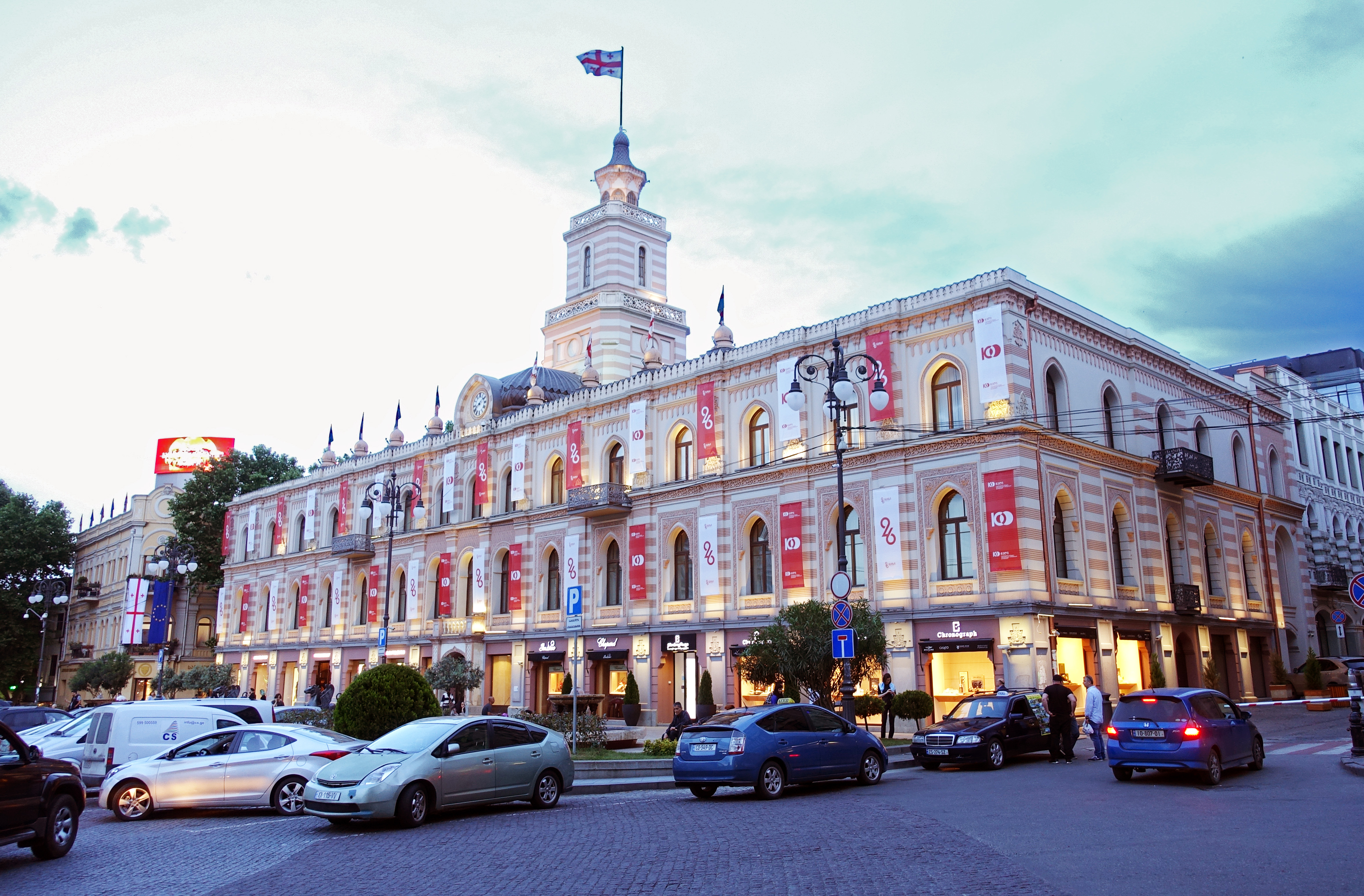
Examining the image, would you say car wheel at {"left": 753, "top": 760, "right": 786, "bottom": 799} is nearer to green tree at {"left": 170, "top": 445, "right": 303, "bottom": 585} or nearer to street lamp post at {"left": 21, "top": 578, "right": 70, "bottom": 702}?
street lamp post at {"left": 21, "top": 578, "right": 70, "bottom": 702}

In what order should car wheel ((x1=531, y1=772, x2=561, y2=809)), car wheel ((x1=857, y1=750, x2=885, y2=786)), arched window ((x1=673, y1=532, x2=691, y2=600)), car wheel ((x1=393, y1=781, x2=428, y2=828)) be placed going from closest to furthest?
1. car wheel ((x1=393, y1=781, x2=428, y2=828))
2. car wheel ((x1=531, y1=772, x2=561, y2=809))
3. car wheel ((x1=857, y1=750, x2=885, y2=786))
4. arched window ((x1=673, y1=532, x2=691, y2=600))

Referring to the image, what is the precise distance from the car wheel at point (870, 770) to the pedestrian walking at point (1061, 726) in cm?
468

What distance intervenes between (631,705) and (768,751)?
21324 millimetres

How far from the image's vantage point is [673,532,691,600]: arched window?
38031 mm

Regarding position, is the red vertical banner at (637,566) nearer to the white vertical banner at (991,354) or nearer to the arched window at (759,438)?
the arched window at (759,438)

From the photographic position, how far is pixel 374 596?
5212 cm

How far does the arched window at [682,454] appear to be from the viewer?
3938 centimetres

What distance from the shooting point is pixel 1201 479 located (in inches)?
1388

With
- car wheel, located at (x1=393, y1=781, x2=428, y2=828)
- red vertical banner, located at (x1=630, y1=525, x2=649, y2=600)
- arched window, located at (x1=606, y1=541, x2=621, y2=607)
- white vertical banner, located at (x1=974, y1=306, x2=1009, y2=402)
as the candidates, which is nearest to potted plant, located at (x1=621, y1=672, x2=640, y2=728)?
red vertical banner, located at (x1=630, y1=525, x2=649, y2=600)

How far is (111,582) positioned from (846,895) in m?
84.2

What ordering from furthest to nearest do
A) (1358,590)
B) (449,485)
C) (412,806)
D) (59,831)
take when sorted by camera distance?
1. (449,485)
2. (1358,590)
3. (412,806)
4. (59,831)

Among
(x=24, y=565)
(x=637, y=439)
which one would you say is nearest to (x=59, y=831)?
(x=637, y=439)

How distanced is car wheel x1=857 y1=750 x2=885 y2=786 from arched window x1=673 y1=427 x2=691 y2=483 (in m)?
21.9

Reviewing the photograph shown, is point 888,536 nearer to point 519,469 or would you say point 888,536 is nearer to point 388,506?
point 519,469
